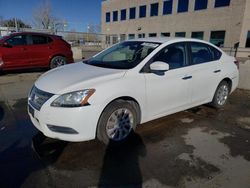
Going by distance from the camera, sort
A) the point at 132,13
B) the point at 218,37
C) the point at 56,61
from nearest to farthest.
Result: the point at 56,61
the point at 218,37
the point at 132,13

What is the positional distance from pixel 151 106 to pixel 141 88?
16.2 inches

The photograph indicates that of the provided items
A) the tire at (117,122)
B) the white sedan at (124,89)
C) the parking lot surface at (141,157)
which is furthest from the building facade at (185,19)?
the tire at (117,122)

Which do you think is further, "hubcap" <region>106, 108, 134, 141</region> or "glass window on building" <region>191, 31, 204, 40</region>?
"glass window on building" <region>191, 31, 204, 40</region>

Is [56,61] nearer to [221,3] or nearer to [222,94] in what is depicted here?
[222,94]

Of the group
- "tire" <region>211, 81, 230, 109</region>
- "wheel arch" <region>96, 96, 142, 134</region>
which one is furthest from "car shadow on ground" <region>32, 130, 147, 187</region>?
"tire" <region>211, 81, 230, 109</region>

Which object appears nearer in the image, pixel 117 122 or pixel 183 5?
pixel 117 122

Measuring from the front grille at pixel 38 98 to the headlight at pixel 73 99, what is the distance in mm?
165

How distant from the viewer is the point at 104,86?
2955mm

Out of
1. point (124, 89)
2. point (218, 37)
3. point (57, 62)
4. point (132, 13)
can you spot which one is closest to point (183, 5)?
point (218, 37)

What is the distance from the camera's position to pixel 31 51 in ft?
26.6

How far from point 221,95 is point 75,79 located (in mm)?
3569

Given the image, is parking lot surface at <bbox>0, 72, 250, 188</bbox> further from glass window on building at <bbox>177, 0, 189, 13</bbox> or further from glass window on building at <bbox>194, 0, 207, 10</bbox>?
glass window on building at <bbox>177, 0, 189, 13</bbox>

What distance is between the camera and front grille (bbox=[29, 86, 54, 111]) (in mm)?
2934

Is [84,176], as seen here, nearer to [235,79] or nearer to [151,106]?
[151,106]
